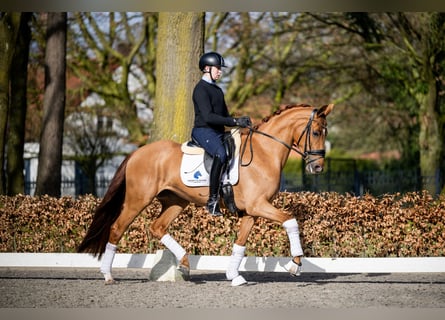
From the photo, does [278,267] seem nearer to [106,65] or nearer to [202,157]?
[202,157]

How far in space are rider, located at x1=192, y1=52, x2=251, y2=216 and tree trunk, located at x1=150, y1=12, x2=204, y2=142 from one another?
3.32 metres

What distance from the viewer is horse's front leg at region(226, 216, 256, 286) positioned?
1065 cm

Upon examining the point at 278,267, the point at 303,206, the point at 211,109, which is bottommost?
the point at 278,267

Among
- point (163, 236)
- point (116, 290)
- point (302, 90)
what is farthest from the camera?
point (302, 90)

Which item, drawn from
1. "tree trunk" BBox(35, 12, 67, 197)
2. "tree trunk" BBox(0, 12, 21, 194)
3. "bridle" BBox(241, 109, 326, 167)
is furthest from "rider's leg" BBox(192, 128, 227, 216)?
"tree trunk" BBox(35, 12, 67, 197)

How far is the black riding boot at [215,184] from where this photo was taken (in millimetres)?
10602

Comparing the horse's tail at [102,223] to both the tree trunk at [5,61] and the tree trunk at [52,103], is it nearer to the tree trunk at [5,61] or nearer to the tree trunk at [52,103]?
the tree trunk at [5,61]

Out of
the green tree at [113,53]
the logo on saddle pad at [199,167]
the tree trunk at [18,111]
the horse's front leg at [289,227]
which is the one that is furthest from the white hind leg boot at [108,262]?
the green tree at [113,53]

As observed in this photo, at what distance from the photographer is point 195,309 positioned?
8633 millimetres

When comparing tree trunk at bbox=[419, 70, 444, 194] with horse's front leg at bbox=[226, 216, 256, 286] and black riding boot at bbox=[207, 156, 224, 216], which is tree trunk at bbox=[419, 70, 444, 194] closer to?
horse's front leg at bbox=[226, 216, 256, 286]

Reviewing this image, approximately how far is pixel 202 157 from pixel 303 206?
2.61 m

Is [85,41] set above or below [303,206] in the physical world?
above

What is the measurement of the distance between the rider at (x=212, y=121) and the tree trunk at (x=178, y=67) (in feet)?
10.9

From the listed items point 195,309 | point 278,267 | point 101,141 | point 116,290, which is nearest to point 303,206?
point 278,267
